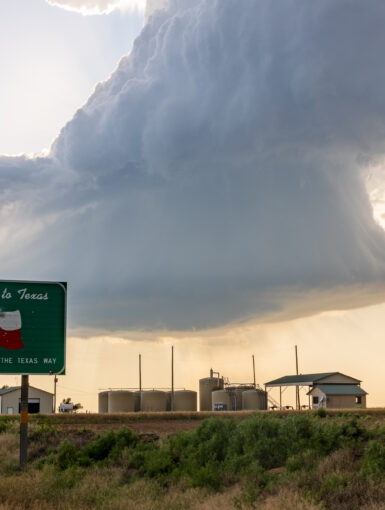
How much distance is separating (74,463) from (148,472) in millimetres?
4202

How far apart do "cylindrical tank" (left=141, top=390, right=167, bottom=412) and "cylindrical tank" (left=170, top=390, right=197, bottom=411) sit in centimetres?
175

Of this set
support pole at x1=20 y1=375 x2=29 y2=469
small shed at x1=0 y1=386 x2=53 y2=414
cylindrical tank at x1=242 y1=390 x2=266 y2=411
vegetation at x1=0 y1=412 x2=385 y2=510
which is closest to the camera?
vegetation at x1=0 y1=412 x2=385 y2=510

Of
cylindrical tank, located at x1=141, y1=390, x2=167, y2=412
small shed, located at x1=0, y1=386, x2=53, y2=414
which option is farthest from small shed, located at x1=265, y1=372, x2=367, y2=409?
small shed, located at x1=0, y1=386, x2=53, y2=414

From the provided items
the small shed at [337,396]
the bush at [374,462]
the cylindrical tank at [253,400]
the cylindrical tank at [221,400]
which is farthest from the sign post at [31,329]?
the cylindrical tank at [253,400]

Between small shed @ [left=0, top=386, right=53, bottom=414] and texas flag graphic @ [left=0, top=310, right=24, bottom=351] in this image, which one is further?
small shed @ [left=0, top=386, right=53, bottom=414]

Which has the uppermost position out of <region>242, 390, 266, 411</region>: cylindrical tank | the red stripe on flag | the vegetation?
the red stripe on flag

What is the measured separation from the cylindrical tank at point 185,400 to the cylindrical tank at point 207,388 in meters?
2.54

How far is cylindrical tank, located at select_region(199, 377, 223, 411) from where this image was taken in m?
86.7

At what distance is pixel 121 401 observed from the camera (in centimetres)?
7944

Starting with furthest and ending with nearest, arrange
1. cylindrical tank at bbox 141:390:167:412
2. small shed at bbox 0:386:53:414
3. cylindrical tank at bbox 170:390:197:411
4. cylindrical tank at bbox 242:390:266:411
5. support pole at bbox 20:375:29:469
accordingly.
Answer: small shed at bbox 0:386:53:414 < cylindrical tank at bbox 170:390:197:411 < cylindrical tank at bbox 141:390:167:412 < cylindrical tank at bbox 242:390:266:411 < support pole at bbox 20:375:29:469

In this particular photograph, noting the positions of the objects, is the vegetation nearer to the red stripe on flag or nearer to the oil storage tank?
the red stripe on flag

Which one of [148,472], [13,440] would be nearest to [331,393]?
[13,440]

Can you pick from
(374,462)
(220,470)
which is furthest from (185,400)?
(374,462)

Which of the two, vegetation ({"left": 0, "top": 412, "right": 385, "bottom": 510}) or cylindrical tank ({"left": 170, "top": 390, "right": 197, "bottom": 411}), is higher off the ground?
cylindrical tank ({"left": 170, "top": 390, "right": 197, "bottom": 411})
